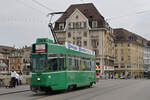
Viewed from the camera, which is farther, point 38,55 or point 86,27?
point 86,27

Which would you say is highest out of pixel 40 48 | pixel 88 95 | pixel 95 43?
pixel 95 43

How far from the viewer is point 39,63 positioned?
17344 millimetres

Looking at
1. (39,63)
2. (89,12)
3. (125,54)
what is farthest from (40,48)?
(125,54)

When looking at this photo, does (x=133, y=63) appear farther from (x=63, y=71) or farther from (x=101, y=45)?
(x=63, y=71)

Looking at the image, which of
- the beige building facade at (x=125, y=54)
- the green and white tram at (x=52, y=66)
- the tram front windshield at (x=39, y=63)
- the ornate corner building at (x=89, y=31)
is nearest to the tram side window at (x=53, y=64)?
the green and white tram at (x=52, y=66)

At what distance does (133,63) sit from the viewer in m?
102

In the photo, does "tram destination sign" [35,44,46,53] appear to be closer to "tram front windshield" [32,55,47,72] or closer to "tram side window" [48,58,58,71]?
"tram front windshield" [32,55,47,72]

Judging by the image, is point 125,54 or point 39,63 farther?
point 125,54

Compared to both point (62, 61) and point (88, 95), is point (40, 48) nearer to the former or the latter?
point (62, 61)

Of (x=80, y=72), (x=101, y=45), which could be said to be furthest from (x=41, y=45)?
(x=101, y=45)

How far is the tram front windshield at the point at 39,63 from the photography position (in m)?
17.3

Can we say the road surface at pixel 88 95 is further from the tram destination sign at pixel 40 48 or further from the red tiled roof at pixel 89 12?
the red tiled roof at pixel 89 12

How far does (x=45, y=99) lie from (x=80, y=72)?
696 cm

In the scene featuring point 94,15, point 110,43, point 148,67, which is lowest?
point 148,67
